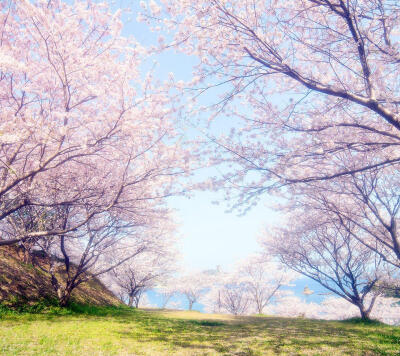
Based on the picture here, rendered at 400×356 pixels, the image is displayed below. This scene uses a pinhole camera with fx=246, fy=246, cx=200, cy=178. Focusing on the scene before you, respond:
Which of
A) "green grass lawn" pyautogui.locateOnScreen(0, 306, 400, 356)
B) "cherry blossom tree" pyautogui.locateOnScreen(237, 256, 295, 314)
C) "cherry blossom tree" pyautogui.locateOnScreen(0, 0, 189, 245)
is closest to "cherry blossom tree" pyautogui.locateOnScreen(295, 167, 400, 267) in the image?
"green grass lawn" pyautogui.locateOnScreen(0, 306, 400, 356)

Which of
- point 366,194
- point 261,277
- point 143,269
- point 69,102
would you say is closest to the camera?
point 69,102

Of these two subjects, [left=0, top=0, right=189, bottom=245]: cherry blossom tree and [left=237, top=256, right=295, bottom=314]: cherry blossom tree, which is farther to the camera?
[left=237, top=256, right=295, bottom=314]: cherry blossom tree

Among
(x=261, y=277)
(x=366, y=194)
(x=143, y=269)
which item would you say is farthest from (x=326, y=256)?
(x=261, y=277)

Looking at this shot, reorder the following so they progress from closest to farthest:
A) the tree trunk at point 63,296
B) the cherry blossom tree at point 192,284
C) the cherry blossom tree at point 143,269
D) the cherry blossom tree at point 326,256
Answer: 1. the tree trunk at point 63,296
2. the cherry blossom tree at point 326,256
3. the cherry blossom tree at point 143,269
4. the cherry blossom tree at point 192,284

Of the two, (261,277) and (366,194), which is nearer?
(366,194)

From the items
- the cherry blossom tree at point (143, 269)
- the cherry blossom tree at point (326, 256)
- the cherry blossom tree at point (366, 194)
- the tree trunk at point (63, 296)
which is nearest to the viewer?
the cherry blossom tree at point (366, 194)

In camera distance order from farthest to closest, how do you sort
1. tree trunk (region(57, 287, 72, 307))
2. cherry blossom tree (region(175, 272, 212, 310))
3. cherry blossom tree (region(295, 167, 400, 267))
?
cherry blossom tree (region(175, 272, 212, 310)), tree trunk (region(57, 287, 72, 307)), cherry blossom tree (region(295, 167, 400, 267))

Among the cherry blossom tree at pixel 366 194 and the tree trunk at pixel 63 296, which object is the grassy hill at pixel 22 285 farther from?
the cherry blossom tree at pixel 366 194

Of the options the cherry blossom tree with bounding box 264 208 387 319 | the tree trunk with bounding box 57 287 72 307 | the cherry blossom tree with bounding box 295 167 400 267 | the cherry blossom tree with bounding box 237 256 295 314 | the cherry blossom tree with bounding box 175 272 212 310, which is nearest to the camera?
the cherry blossom tree with bounding box 295 167 400 267

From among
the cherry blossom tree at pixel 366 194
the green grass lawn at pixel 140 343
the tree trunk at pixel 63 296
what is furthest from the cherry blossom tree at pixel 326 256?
the tree trunk at pixel 63 296

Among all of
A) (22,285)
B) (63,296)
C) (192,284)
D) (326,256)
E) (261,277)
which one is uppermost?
(326,256)

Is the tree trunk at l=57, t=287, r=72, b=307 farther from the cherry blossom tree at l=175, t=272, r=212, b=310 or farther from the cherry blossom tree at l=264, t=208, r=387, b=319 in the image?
the cherry blossom tree at l=175, t=272, r=212, b=310

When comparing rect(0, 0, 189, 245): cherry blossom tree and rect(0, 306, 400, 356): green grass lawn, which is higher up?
rect(0, 0, 189, 245): cherry blossom tree

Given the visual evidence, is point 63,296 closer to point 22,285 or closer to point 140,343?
point 22,285
